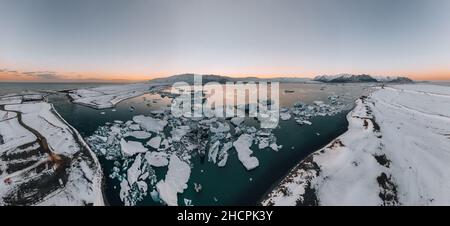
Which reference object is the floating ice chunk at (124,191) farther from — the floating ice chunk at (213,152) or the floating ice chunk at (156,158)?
the floating ice chunk at (213,152)

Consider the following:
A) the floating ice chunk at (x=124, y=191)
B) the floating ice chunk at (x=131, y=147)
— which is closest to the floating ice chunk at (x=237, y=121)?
the floating ice chunk at (x=131, y=147)

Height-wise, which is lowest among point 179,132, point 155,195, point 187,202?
point 187,202

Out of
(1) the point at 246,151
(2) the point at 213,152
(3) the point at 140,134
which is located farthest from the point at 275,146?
(3) the point at 140,134

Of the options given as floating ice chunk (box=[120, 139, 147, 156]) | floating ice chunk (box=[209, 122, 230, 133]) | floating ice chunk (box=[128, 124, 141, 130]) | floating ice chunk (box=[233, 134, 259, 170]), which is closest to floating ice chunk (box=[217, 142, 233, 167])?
floating ice chunk (box=[233, 134, 259, 170])

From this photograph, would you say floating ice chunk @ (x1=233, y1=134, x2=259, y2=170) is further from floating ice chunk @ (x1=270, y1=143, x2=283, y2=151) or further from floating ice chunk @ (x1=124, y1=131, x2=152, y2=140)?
floating ice chunk @ (x1=124, y1=131, x2=152, y2=140)

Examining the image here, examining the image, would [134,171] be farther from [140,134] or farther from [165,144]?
[140,134]

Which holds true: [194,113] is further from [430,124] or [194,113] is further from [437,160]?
[430,124]
